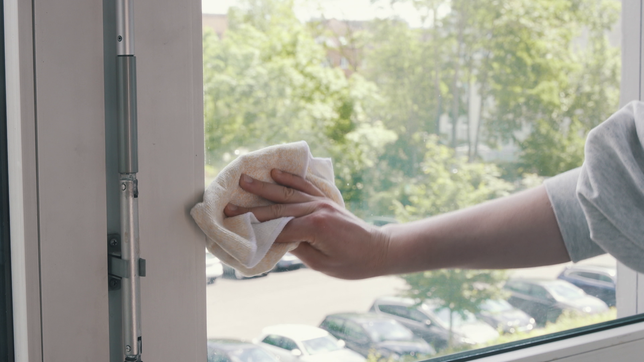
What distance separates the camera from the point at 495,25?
3.34 feet

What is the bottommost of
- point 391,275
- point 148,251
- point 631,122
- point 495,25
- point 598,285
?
point 598,285

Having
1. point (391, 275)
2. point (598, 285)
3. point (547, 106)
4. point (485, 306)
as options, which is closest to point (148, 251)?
point (391, 275)

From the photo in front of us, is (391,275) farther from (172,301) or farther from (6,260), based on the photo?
(6,260)

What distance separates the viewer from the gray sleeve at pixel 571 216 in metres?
0.84

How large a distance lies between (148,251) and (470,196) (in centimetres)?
67

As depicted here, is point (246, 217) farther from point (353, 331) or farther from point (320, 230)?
point (353, 331)

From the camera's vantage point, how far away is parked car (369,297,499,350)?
3.09 ft

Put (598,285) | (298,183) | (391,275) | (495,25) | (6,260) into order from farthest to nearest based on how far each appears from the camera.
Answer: (598,285) < (495,25) < (391,275) < (298,183) < (6,260)

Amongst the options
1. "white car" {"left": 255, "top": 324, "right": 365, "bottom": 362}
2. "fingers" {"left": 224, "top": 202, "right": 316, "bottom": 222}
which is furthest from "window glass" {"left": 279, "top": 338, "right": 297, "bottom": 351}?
"fingers" {"left": 224, "top": 202, "right": 316, "bottom": 222}

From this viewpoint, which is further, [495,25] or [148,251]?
[495,25]

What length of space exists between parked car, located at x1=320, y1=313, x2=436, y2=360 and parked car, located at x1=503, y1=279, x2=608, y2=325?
26 cm

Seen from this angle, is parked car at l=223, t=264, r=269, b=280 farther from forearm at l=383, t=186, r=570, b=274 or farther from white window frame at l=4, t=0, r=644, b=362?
forearm at l=383, t=186, r=570, b=274

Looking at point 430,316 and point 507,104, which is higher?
point 507,104

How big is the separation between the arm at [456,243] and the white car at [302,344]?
0.39 ft
